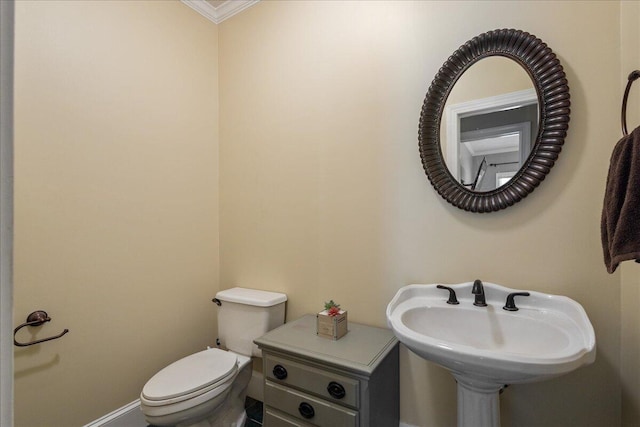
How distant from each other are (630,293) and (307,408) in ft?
4.39

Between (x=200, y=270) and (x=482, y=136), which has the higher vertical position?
(x=482, y=136)

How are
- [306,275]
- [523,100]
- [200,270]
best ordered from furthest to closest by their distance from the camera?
1. [200,270]
2. [306,275]
3. [523,100]

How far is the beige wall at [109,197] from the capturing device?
1335 millimetres

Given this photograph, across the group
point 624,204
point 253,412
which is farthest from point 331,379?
point 624,204

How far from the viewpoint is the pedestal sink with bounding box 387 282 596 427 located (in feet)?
2.63

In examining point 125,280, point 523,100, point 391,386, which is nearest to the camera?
point 523,100

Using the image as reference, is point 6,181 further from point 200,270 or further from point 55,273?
point 200,270

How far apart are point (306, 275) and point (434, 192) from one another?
0.89 meters

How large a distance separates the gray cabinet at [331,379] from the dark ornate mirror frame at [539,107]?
31.2 inches

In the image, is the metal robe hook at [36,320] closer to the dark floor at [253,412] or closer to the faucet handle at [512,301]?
the dark floor at [253,412]

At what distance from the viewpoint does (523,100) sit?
1.23 m

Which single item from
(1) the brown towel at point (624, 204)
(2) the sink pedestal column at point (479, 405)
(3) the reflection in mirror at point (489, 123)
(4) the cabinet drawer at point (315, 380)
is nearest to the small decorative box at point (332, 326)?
(4) the cabinet drawer at point (315, 380)

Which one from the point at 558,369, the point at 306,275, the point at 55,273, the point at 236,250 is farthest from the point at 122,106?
the point at 558,369

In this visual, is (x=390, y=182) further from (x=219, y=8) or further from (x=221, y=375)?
(x=219, y=8)
